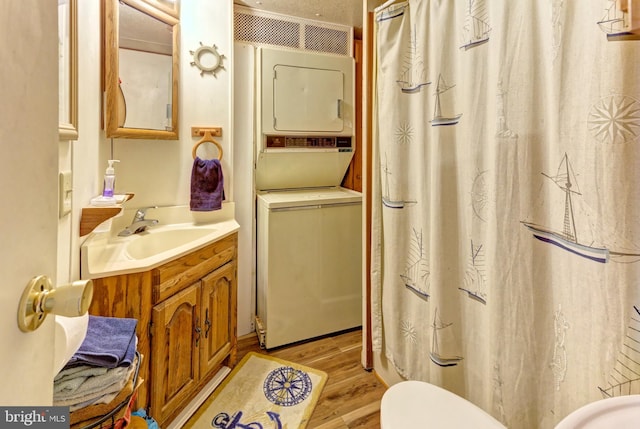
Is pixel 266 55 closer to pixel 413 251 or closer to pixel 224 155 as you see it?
pixel 224 155

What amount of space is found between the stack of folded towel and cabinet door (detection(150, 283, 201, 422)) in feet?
1.68

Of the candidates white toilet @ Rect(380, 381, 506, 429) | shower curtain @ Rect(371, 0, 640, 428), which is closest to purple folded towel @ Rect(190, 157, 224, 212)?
shower curtain @ Rect(371, 0, 640, 428)

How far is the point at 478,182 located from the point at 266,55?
5.52 feet

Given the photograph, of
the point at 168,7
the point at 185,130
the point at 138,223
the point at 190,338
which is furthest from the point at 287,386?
the point at 168,7

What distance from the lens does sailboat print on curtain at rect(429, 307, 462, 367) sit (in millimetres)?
1391

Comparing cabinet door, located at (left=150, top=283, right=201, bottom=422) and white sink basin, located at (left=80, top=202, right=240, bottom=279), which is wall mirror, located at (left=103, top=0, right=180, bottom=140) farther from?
cabinet door, located at (left=150, top=283, right=201, bottom=422)

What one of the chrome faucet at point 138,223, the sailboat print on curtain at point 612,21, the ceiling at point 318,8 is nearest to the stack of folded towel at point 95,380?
the chrome faucet at point 138,223

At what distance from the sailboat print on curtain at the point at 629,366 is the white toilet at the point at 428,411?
360 millimetres

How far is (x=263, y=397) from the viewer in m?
1.85

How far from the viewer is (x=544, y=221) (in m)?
1.02

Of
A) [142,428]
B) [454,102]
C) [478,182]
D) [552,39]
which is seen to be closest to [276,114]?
[454,102]

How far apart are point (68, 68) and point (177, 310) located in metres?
1.03

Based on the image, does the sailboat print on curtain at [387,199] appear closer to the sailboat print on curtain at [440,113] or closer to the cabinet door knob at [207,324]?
the sailboat print on curtain at [440,113]

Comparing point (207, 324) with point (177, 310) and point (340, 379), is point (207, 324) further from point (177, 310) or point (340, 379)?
point (340, 379)
